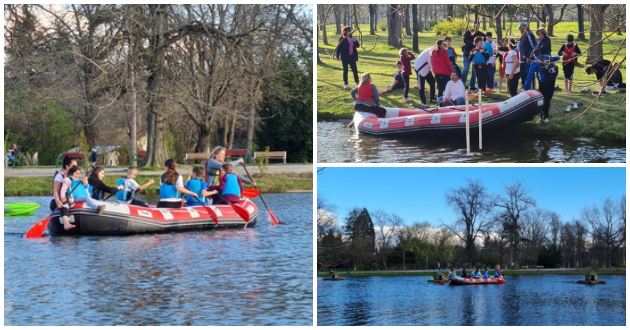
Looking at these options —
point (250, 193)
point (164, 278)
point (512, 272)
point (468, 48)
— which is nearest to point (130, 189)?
point (250, 193)

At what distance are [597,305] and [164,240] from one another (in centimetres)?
438

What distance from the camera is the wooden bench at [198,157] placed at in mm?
10875

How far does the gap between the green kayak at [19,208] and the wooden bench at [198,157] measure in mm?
2151

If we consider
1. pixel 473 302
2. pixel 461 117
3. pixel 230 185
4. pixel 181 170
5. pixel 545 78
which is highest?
pixel 545 78

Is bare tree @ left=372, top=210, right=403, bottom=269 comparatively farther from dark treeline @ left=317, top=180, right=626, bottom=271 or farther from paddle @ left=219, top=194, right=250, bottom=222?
paddle @ left=219, top=194, right=250, bottom=222

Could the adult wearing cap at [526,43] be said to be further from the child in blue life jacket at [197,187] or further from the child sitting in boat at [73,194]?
the child sitting in boat at [73,194]

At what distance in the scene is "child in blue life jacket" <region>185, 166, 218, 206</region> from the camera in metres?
10.3

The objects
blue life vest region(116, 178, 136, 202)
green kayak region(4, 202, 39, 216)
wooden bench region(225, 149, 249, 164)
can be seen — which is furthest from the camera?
green kayak region(4, 202, 39, 216)

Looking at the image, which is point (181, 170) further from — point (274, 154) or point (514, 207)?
point (514, 207)

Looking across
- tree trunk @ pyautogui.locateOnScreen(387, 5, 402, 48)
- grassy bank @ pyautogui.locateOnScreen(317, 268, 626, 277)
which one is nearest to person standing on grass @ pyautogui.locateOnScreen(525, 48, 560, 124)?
tree trunk @ pyautogui.locateOnScreen(387, 5, 402, 48)

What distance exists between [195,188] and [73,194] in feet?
4.41

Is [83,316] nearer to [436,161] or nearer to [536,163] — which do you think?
[436,161]

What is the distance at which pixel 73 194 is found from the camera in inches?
380

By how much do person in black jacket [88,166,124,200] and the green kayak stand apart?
1760 millimetres
